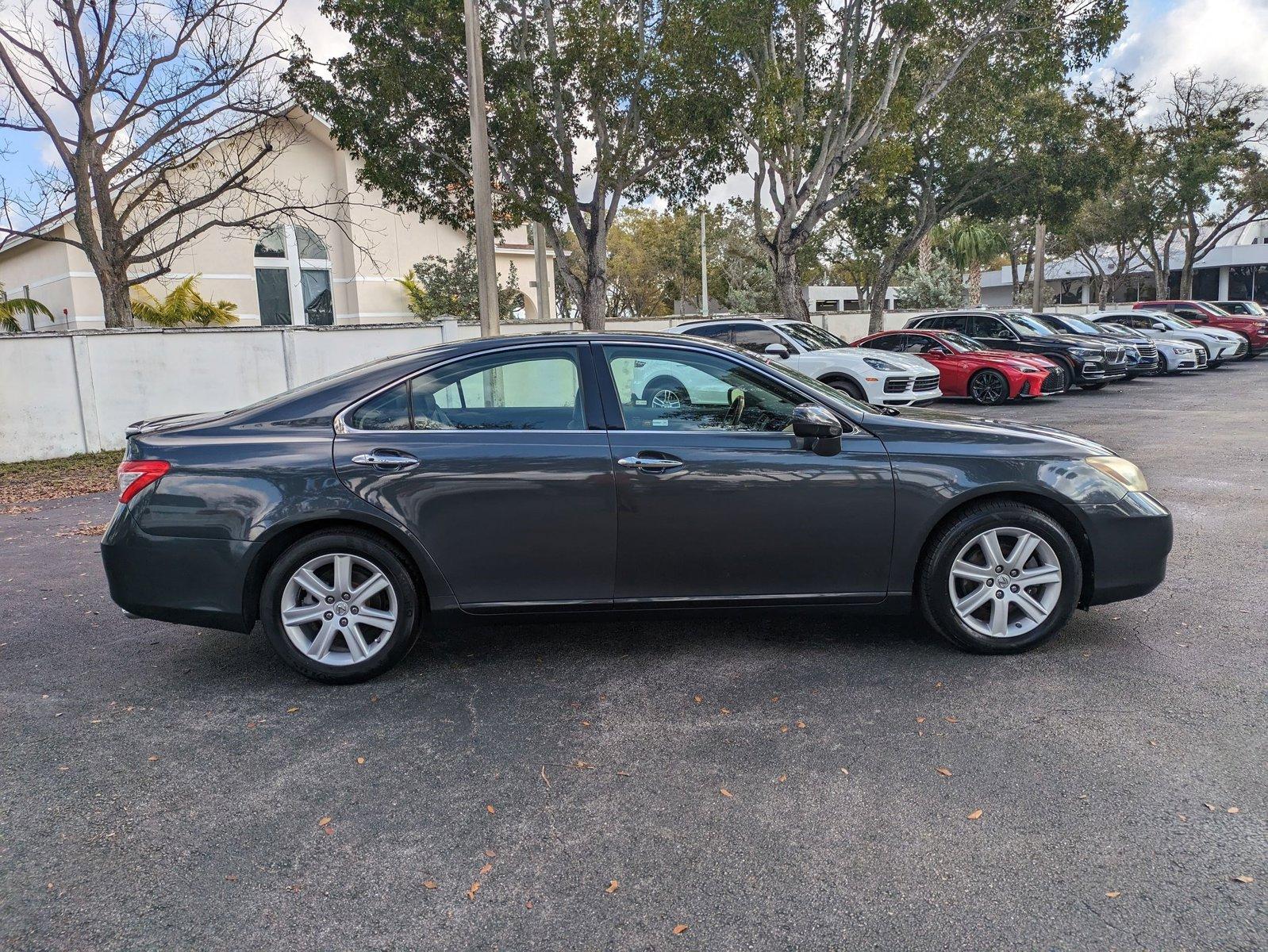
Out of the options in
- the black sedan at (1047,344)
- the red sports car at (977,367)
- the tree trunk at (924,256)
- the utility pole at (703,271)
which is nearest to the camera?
the red sports car at (977,367)

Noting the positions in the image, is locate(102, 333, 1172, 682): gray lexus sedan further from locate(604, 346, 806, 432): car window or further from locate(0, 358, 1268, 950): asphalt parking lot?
locate(0, 358, 1268, 950): asphalt parking lot

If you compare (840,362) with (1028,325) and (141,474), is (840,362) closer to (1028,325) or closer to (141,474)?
(1028,325)

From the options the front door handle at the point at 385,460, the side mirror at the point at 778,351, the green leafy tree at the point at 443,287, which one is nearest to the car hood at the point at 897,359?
the side mirror at the point at 778,351

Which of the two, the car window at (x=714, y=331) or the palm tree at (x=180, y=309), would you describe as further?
the palm tree at (x=180, y=309)

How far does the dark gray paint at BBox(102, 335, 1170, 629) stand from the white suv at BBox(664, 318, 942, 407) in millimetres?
8815

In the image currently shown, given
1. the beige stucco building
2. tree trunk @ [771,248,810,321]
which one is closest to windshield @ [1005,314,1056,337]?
tree trunk @ [771,248,810,321]

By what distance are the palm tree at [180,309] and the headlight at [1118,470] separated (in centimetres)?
1975

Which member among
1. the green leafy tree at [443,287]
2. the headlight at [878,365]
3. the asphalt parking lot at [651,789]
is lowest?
the asphalt parking lot at [651,789]

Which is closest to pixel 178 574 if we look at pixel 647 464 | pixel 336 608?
pixel 336 608

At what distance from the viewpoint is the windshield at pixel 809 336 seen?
14.9 meters

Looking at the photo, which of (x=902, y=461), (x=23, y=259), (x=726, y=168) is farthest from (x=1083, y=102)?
(x=23, y=259)

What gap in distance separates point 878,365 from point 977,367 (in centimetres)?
394

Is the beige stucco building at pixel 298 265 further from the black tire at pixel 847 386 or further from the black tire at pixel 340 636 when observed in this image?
the black tire at pixel 340 636

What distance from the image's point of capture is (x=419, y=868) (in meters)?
2.98
